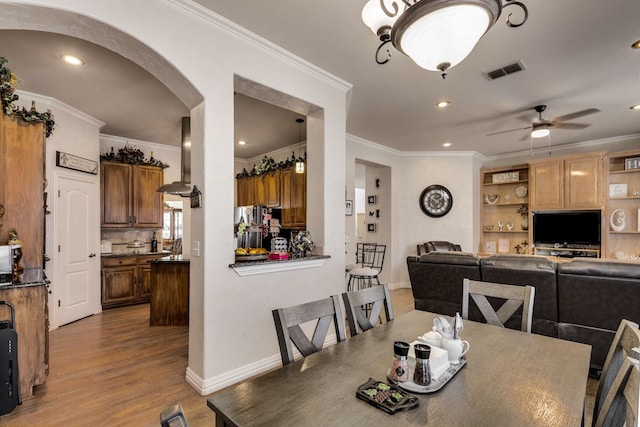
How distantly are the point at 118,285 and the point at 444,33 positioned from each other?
18.9 ft

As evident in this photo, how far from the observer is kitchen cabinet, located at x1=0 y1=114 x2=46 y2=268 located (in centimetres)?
265

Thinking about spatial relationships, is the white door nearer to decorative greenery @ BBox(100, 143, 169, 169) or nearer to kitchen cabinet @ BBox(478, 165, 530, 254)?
decorative greenery @ BBox(100, 143, 169, 169)

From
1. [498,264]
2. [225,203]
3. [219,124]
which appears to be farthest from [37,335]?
[498,264]

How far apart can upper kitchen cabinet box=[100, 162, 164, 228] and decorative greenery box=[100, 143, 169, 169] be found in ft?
0.23

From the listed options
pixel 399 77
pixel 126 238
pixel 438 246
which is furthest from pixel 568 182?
pixel 126 238

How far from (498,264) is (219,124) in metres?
2.97

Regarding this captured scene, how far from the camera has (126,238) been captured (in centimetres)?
581

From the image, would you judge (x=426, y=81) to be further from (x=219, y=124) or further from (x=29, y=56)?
(x=29, y=56)

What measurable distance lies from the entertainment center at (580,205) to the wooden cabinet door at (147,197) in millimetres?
6983

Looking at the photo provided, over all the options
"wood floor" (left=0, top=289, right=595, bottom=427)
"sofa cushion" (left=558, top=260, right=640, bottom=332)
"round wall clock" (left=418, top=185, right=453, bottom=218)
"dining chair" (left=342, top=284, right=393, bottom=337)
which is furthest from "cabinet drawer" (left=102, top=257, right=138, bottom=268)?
"sofa cushion" (left=558, top=260, right=640, bottom=332)

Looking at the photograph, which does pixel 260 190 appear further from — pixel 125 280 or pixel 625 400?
pixel 625 400

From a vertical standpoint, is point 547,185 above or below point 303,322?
above

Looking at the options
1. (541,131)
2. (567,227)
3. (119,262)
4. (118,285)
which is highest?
(541,131)

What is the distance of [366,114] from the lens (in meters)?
4.57
